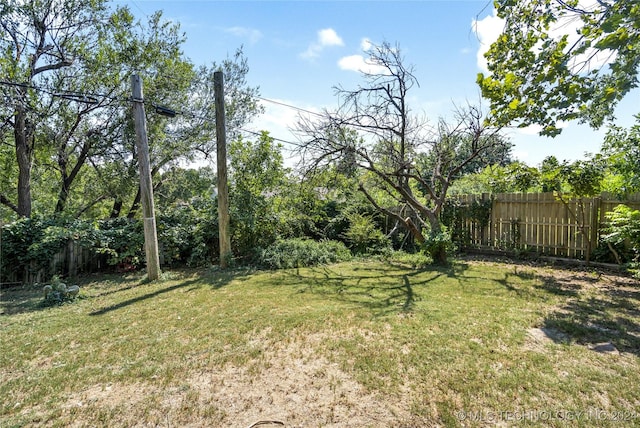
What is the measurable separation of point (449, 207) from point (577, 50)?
6356mm

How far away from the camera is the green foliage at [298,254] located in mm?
7949

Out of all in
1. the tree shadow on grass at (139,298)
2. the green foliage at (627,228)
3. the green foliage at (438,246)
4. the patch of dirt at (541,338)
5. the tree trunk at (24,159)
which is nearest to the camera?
the patch of dirt at (541,338)

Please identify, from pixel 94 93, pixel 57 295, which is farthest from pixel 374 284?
pixel 94 93

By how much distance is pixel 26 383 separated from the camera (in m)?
2.77

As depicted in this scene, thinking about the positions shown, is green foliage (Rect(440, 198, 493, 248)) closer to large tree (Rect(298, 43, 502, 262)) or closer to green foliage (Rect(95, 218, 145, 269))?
large tree (Rect(298, 43, 502, 262))

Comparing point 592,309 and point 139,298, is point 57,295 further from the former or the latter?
point 592,309

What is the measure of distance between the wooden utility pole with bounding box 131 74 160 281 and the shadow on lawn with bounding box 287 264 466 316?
2.91 metres

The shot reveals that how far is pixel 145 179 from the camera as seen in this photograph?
263 inches

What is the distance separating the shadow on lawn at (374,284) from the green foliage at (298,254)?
53 centimetres

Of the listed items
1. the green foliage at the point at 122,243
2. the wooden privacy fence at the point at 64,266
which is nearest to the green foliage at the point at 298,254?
the green foliage at the point at 122,243

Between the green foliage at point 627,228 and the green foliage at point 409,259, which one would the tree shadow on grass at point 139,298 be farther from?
the green foliage at point 627,228

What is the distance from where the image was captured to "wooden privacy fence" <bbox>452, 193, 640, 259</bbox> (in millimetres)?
6887

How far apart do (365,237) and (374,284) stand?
3.75 meters

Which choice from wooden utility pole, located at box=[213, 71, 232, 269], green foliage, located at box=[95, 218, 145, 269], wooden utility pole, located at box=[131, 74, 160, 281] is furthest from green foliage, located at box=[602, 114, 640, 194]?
green foliage, located at box=[95, 218, 145, 269]
